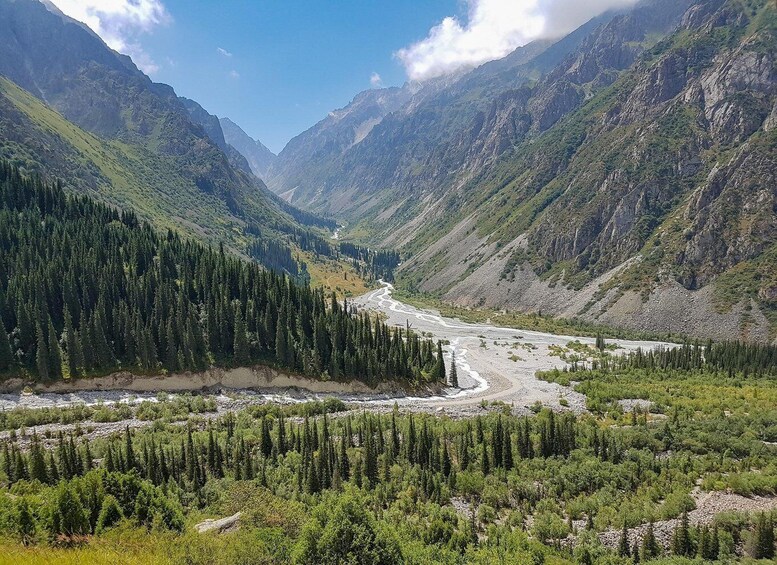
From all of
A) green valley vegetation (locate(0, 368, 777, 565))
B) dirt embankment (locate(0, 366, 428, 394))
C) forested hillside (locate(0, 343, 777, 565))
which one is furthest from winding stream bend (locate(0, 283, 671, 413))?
green valley vegetation (locate(0, 368, 777, 565))

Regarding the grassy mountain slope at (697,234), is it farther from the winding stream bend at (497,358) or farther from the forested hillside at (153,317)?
the forested hillside at (153,317)

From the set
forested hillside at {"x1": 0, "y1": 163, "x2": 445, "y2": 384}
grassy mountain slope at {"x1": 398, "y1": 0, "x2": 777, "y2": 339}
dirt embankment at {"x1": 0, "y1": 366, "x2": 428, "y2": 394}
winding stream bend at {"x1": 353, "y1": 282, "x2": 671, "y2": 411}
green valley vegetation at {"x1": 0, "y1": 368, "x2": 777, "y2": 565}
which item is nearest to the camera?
green valley vegetation at {"x1": 0, "y1": 368, "x2": 777, "y2": 565}

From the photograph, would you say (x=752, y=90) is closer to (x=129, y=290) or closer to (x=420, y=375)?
(x=420, y=375)

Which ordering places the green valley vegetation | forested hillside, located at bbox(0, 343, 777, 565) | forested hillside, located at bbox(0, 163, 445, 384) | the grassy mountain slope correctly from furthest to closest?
the grassy mountain slope < forested hillside, located at bbox(0, 163, 445, 384) < forested hillside, located at bbox(0, 343, 777, 565) < the green valley vegetation

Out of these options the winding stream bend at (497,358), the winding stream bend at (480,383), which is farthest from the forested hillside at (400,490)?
the winding stream bend at (497,358)

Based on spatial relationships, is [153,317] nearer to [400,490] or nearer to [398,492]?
[400,490]

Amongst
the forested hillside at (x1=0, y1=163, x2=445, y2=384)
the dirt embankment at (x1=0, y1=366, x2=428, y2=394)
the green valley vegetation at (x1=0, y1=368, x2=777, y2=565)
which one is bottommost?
the green valley vegetation at (x1=0, y1=368, x2=777, y2=565)

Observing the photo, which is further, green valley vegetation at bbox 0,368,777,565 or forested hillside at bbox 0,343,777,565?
forested hillside at bbox 0,343,777,565

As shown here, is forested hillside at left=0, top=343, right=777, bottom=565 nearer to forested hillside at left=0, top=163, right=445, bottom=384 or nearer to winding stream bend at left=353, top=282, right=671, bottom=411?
forested hillside at left=0, top=163, right=445, bottom=384

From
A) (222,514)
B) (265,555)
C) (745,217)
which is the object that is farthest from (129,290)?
(745,217)
